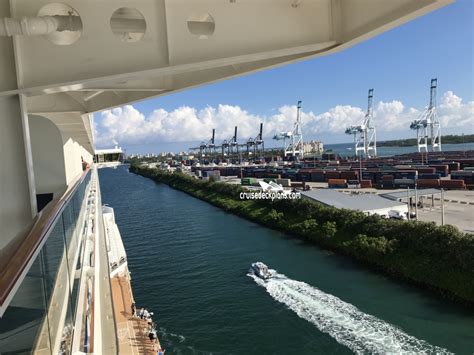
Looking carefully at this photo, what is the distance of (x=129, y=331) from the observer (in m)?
4.78

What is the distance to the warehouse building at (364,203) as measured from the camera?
9.72 meters

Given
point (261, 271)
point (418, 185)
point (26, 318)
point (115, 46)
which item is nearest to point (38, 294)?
point (26, 318)

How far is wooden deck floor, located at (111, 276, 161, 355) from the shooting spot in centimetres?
440

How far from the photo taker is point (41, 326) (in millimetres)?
737

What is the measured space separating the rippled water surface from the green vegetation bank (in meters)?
0.35

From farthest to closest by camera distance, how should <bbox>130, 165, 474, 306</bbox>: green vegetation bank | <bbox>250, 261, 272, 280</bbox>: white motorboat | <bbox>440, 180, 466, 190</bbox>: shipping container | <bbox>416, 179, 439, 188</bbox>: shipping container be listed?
<bbox>416, 179, 439, 188</bbox>: shipping container → <bbox>440, 180, 466, 190</bbox>: shipping container → <bbox>250, 261, 272, 280</bbox>: white motorboat → <bbox>130, 165, 474, 306</bbox>: green vegetation bank

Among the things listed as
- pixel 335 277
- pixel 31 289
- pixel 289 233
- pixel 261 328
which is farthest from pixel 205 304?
pixel 31 289

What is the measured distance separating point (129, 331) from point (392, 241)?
207 inches

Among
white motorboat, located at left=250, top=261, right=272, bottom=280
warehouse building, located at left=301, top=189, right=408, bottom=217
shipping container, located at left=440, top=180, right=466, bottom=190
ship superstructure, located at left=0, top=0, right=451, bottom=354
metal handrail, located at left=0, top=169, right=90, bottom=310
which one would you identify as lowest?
white motorboat, located at left=250, top=261, right=272, bottom=280

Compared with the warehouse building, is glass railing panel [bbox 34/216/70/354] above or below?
above

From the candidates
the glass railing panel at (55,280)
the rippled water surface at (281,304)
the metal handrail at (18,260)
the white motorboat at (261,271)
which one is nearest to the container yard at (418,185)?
the rippled water surface at (281,304)

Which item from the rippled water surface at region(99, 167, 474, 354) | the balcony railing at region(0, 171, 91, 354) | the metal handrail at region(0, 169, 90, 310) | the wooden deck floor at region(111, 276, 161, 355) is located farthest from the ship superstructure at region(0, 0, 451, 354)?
the rippled water surface at region(99, 167, 474, 354)

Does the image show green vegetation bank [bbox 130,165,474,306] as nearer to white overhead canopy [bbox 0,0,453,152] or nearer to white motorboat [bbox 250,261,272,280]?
white motorboat [bbox 250,261,272,280]

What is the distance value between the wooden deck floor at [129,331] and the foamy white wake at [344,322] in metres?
2.22
